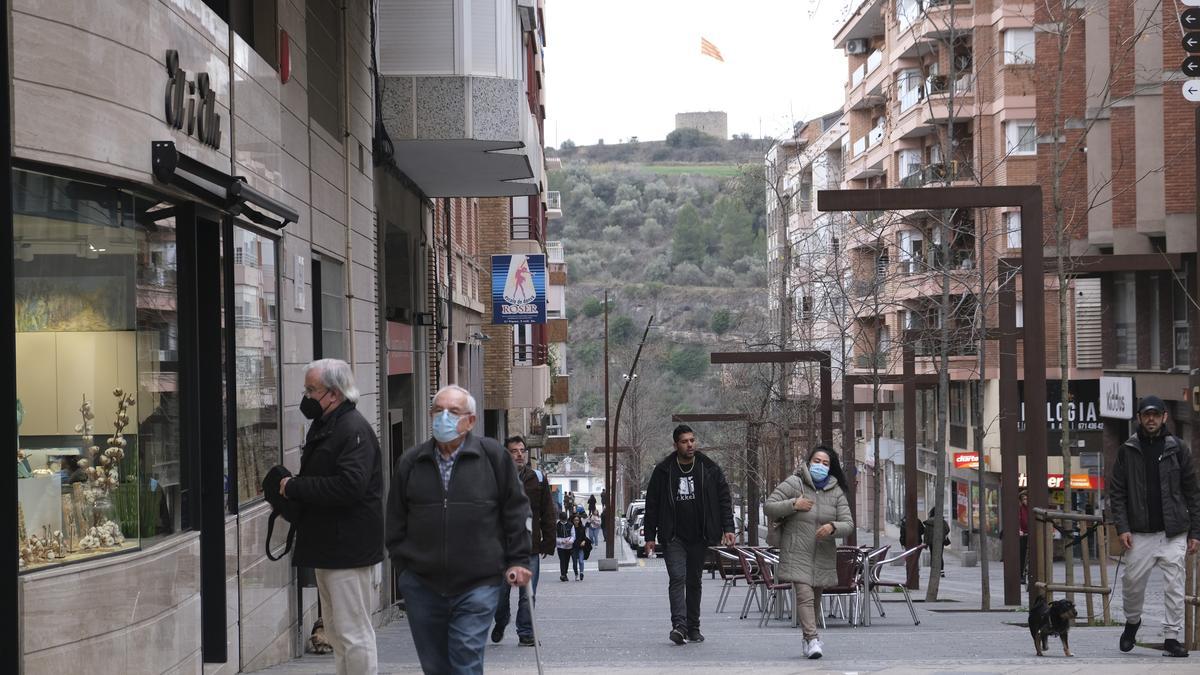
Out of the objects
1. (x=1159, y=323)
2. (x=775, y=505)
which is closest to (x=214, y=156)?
(x=775, y=505)

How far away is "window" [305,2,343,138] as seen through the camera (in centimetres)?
1380

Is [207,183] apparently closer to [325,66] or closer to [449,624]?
[449,624]

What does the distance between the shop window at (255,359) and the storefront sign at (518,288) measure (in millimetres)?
17158

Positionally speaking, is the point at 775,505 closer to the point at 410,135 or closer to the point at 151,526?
the point at 151,526

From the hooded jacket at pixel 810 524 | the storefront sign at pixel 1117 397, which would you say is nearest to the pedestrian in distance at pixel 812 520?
the hooded jacket at pixel 810 524

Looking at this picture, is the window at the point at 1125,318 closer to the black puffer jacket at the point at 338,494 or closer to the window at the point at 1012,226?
the window at the point at 1012,226

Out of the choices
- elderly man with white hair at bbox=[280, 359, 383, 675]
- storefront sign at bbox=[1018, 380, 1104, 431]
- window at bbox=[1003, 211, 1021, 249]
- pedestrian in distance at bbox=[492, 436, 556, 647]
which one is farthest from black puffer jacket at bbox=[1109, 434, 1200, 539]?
window at bbox=[1003, 211, 1021, 249]

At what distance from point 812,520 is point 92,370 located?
6.55m

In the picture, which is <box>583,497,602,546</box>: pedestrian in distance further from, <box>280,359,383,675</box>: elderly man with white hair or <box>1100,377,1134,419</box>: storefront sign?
<box>280,359,383,675</box>: elderly man with white hair

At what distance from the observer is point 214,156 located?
9.52 metres

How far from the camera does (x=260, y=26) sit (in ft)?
38.0

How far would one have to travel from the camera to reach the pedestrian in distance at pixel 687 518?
12.7 m

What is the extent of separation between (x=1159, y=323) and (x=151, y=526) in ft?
96.2

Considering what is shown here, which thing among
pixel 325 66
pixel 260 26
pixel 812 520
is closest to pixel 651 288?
pixel 325 66
